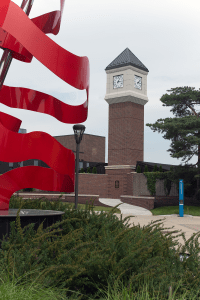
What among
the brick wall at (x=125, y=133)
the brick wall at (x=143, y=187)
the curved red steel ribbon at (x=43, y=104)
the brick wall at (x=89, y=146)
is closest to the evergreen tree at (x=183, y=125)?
the brick wall at (x=143, y=187)

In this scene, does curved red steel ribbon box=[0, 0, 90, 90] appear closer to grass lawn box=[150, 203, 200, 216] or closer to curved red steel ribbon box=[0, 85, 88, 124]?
curved red steel ribbon box=[0, 85, 88, 124]

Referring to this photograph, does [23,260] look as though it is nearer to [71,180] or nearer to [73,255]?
[73,255]

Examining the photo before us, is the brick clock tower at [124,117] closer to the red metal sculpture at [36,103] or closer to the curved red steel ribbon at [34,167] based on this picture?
the red metal sculpture at [36,103]

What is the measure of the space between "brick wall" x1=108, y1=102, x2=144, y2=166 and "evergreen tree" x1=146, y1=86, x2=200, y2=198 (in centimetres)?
883

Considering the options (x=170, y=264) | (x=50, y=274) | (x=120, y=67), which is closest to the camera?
(x=50, y=274)

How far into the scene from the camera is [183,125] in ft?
85.1

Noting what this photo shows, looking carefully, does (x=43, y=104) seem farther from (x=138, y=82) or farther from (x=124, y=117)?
(x=138, y=82)

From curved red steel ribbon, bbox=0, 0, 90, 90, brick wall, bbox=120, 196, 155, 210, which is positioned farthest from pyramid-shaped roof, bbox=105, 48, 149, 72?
curved red steel ribbon, bbox=0, 0, 90, 90

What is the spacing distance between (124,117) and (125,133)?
6.18 feet

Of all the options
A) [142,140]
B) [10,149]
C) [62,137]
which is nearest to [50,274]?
[10,149]

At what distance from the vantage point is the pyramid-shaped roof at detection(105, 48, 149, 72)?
37.4 metres

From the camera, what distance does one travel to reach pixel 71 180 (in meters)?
7.57

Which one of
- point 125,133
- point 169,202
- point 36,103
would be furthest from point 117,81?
point 36,103

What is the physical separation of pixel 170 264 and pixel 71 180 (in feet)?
11.1
